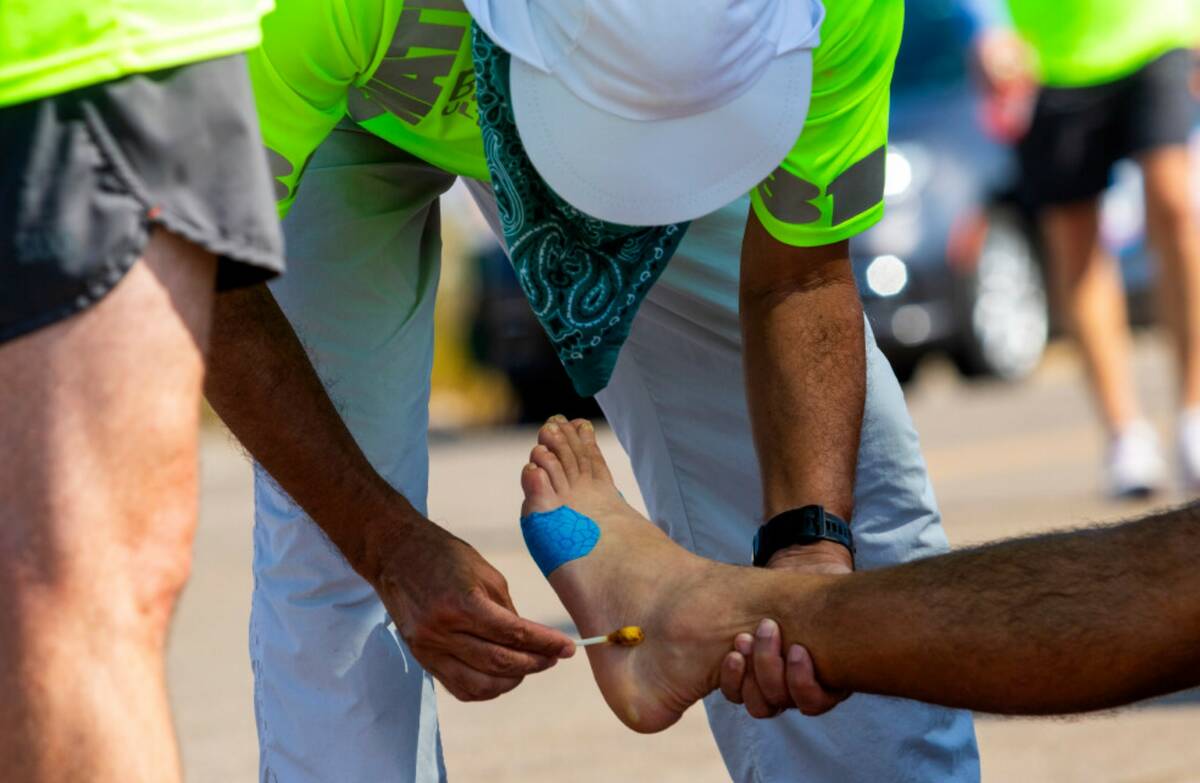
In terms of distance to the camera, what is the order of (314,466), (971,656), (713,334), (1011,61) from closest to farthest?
(971,656)
(314,466)
(713,334)
(1011,61)

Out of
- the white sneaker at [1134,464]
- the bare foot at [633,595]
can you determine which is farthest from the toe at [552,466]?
the white sneaker at [1134,464]

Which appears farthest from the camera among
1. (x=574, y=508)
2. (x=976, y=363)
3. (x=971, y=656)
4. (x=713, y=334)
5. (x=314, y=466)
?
(x=976, y=363)

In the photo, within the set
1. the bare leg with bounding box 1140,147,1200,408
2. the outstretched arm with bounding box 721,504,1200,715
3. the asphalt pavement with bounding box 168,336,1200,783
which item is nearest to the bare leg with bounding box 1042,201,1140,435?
the bare leg with bounding box 1140,147,1200,408

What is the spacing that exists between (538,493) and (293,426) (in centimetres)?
40

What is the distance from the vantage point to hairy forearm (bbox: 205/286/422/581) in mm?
2619

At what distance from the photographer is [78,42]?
5.98ft

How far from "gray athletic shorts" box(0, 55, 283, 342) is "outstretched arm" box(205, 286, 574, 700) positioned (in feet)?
2.44

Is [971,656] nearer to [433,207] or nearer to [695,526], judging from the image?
[695,526]

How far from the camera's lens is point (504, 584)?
268 centimetres

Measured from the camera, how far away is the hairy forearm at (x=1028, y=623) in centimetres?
237

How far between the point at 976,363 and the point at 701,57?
812cm

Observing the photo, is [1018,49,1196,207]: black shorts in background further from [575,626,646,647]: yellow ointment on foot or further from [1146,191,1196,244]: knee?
[575,626,646,647]: yellow ointment on foot

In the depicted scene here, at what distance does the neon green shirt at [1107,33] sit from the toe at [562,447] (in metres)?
4.00

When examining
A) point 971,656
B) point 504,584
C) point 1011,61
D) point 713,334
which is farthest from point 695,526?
point 1011,61
